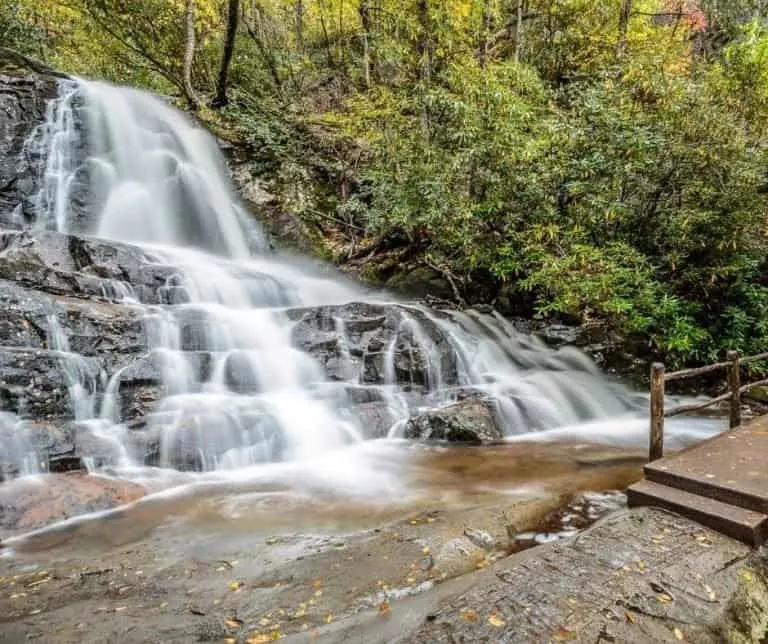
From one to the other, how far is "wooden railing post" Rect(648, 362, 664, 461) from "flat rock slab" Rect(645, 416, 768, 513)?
225mm

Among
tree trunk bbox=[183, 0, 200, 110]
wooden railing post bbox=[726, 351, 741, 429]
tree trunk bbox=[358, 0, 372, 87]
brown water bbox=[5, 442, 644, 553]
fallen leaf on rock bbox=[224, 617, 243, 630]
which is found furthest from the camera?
tree trunk bbox=[358, 0, 372, 87]

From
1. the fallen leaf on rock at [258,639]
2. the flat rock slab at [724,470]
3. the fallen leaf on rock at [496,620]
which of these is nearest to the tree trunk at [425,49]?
the flat rock slab at [724,470]

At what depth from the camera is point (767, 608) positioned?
280 cm

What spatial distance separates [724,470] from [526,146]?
7.41 meters

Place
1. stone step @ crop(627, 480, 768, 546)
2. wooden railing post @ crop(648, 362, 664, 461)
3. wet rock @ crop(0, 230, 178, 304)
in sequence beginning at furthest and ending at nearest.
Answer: wet rock @ crop(0, 230, 178, 304)
wooden railing post @ crop(648, 362, 664, 461)
stone step @ crop(627, 480, 768, 546)

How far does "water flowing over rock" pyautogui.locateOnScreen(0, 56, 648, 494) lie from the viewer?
596cm

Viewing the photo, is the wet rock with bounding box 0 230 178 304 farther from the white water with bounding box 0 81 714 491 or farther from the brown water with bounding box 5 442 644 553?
the brown water with bounding box 5 442 644 553

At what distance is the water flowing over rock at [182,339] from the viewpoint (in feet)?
19.6

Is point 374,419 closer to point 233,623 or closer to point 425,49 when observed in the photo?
point 233,623

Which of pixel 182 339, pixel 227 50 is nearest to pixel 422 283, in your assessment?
pixel 182 339

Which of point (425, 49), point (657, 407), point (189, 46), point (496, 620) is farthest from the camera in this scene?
point (189, 46)

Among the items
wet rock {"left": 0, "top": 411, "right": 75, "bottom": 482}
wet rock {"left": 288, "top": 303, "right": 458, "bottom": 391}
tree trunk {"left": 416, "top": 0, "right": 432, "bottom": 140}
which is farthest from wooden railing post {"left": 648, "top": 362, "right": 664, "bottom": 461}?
tree trunk {"left": 416, "top": 0, "right": 432, "bottom": 140}

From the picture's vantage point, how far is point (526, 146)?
388 inches

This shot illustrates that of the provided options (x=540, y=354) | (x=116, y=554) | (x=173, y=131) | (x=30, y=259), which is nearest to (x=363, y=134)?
(x=173, y=131)
